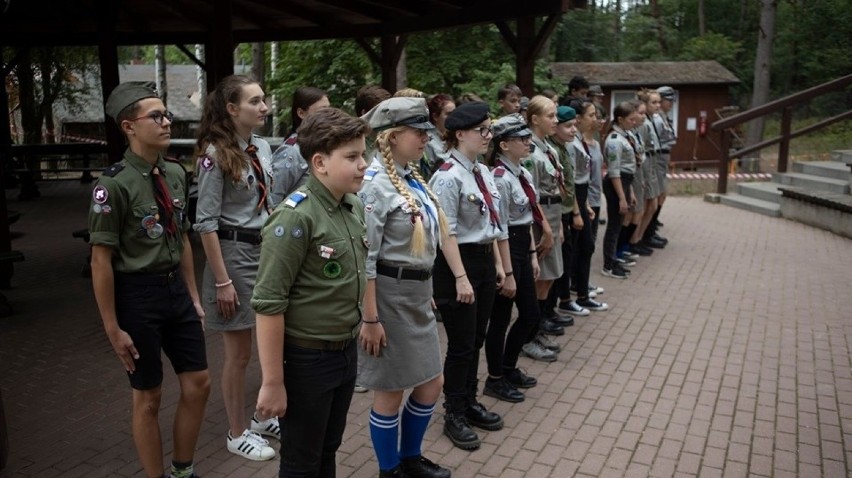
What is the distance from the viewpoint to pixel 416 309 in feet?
11.4

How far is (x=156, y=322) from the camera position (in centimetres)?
334

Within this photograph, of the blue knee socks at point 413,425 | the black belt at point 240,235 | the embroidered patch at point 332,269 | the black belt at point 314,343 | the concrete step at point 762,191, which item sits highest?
the embroidered patch at point 332,269

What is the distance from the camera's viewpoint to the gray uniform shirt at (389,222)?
11.0 ft

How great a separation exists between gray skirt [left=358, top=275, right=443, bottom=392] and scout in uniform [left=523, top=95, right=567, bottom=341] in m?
2.12

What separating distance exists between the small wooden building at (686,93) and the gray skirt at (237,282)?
22.4 m

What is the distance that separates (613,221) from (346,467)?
5172 mm

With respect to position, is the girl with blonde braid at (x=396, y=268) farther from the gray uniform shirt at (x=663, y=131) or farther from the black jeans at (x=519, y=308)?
the gray uniform shirt at (x=663, y=131)

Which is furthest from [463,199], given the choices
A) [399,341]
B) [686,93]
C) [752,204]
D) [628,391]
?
[686,93]

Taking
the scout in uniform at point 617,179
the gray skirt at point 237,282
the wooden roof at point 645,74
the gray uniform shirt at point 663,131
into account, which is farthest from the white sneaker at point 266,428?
the wooden roof at point 645,74

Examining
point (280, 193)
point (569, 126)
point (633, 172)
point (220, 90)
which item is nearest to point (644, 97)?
point (633, 172)

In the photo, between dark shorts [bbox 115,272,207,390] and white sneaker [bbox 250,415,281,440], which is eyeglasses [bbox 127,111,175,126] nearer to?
dark shorts [bbox 115,272,207,390]

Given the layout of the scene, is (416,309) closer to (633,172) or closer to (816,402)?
(816,402)

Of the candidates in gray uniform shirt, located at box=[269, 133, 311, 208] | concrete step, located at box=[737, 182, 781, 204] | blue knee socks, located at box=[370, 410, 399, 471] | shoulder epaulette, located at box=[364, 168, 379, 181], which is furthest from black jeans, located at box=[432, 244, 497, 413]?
concrete step, located at box=[737, 182, 781, 204]

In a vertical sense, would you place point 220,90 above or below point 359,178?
above
